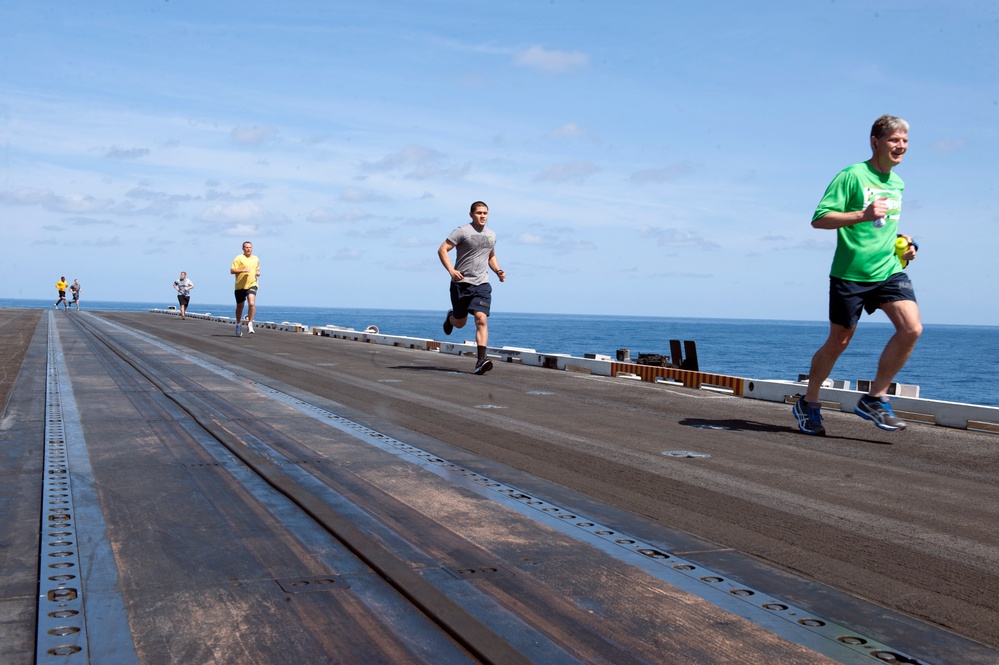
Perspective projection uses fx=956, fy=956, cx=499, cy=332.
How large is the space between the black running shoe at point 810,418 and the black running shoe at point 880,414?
313mm

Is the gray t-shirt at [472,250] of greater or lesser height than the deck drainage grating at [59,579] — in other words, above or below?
above

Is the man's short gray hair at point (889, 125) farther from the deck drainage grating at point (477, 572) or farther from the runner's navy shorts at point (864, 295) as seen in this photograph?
the deck drainage grating at point (477, 572)

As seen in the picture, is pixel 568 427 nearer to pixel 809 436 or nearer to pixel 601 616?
pixel 809 436

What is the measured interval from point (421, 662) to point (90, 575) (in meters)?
1.46

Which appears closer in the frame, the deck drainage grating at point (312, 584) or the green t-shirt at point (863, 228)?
the deck drainage grating at point (312, 584)

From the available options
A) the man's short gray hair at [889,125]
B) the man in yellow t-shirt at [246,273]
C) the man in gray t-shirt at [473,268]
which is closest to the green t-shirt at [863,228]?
the man's short gray hair at [889,125]

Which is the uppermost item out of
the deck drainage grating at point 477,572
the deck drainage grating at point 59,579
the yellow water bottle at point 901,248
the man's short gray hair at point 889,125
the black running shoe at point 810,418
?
the man's short gray hair at point 889,125

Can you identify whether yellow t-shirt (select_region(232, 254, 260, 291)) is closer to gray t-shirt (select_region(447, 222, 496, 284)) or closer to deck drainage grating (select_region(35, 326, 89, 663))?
gray t-shirt (select_region(447, 222, 496, 284))

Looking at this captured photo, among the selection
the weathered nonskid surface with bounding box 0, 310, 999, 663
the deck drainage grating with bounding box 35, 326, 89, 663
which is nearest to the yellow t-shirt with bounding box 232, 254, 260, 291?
the weathered nonskid surface with bounding box 0, 310, 999, 663

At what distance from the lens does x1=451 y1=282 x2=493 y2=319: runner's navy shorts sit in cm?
1308

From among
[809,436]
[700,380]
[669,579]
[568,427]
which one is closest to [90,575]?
[669,579]

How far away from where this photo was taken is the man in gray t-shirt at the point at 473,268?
13.1 meters

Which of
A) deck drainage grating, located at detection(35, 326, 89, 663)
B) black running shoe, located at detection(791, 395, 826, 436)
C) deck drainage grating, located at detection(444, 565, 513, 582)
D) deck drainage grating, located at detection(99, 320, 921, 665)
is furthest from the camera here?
black running shoe, located at detection(791, 395, 826, 436)

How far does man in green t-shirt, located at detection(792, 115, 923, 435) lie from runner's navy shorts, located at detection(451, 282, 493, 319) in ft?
20.6
